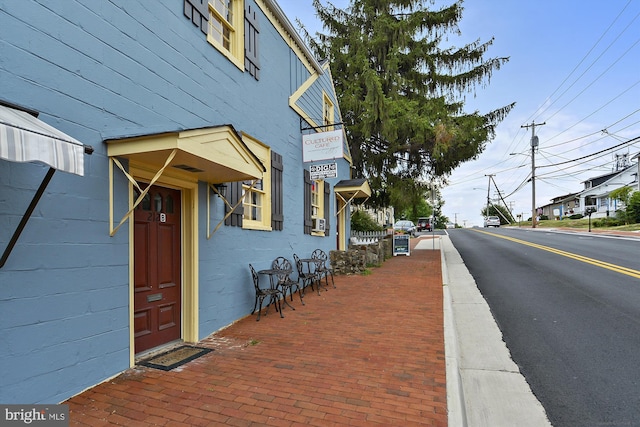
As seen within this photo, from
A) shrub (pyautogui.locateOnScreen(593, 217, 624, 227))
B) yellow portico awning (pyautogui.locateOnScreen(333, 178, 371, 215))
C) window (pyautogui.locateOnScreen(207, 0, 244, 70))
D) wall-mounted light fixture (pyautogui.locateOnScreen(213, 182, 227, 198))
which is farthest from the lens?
shrub (pyautogui.locateOnScreen(593, 217, 624, 227))

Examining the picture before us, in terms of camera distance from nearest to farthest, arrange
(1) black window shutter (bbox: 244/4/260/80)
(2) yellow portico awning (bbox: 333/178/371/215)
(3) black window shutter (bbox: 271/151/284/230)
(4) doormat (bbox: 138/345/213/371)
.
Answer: (4) doormat (bbox: 138/345/213/371) → (1) black window shutter (bbox: 244/4/260/80) → (3) black window shutter (bbox: 271/151/284/230) → (2) yellow portico awning (bbox: 333/178/371/215)

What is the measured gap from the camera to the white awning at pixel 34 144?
7.06ft

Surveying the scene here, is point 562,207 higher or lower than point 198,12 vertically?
lower

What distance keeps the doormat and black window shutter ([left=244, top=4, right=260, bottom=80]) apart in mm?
4636

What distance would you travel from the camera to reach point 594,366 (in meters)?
4.16

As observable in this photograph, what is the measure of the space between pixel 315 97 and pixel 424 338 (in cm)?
739

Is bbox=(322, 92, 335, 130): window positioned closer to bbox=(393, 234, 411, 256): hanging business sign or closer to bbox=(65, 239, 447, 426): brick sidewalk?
bbox=(65, 239, 447, 426): brick sidewalk

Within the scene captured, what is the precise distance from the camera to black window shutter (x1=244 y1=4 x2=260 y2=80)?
6.31 metres

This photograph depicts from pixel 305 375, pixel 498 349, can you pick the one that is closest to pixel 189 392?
pixel 305 375

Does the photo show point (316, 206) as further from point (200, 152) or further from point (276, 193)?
point (200, 152)

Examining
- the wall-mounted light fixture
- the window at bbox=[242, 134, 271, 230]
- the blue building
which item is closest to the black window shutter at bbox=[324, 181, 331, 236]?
the window at bbox=[242, 134, 271, 230]

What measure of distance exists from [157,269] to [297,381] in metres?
2.30

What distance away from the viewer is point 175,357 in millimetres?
4410

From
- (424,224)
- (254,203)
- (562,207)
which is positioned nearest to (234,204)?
(254,203)
